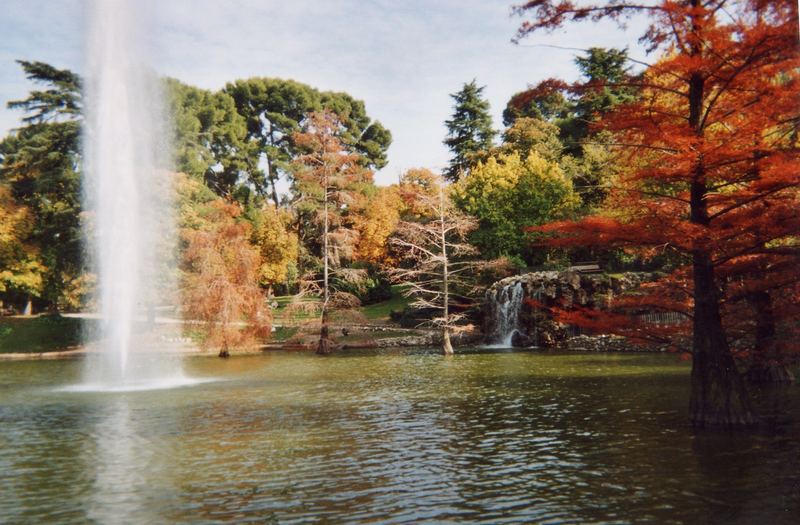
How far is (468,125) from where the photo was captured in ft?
160

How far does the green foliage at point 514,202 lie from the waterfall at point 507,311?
5.57 metres

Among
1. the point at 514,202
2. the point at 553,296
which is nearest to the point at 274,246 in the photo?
the point at 514,202

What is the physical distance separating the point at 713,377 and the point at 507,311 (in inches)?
848

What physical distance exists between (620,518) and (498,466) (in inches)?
97.3

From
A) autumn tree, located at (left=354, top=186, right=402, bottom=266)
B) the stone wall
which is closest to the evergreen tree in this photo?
autumn tree, located at (left=354, top=186, right=402, bottom=266)

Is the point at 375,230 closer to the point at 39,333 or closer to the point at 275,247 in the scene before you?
the point at 275,247

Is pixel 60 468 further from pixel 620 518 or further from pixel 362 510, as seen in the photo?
pixel 620 518

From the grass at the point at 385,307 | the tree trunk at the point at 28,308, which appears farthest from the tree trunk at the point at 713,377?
the tree trunk at the point at 28,308

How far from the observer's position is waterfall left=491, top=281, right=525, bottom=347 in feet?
103

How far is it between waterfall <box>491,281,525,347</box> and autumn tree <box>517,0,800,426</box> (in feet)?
64.8

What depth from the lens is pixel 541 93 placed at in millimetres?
11492

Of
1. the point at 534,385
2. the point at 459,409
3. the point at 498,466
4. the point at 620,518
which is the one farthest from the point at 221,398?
the point at 620,518

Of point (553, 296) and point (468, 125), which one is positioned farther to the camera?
point (468, 125)

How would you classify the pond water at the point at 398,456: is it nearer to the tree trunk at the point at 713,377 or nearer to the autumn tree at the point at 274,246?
the tree trunk at the point at 713,377
